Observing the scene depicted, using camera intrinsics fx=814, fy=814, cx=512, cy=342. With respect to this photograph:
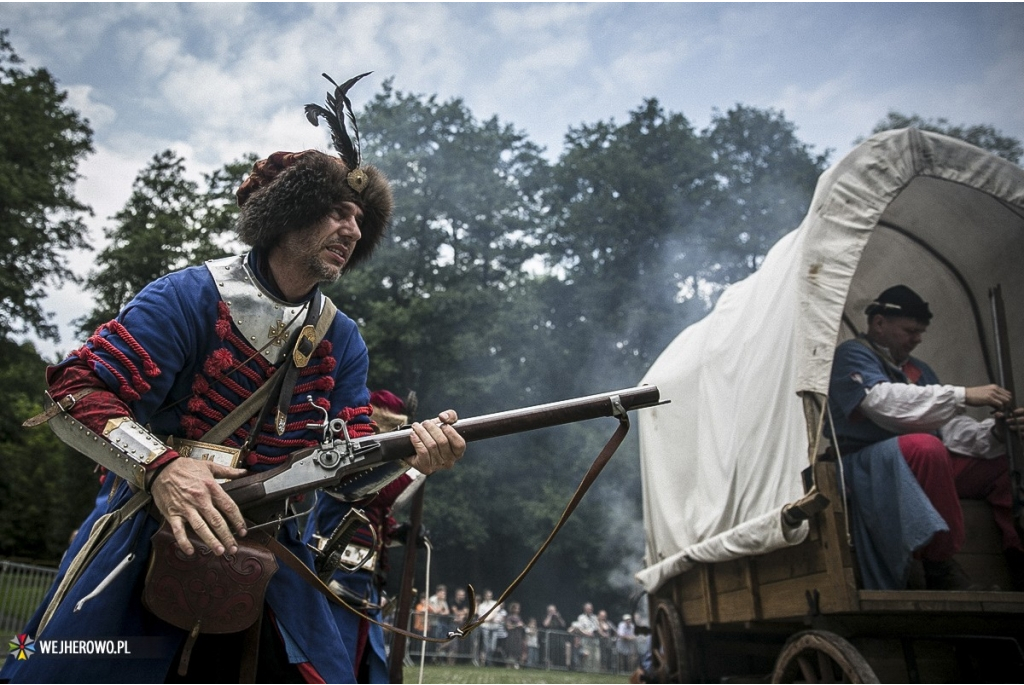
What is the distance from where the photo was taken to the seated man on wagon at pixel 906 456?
175 inches

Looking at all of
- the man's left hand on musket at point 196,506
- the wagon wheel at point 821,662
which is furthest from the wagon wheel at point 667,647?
the man's left hand on musket at point 196,506

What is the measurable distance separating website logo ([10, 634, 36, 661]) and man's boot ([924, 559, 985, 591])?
14.4ft

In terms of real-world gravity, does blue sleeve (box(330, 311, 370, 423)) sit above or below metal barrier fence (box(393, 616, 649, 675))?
above

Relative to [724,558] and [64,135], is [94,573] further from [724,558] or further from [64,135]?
[64,135]

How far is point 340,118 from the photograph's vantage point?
112 inches

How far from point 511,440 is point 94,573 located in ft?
83.8

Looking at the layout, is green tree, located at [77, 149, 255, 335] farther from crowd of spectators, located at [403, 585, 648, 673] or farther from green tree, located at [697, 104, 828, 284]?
green tree, located at [697, 104, 828, 284]

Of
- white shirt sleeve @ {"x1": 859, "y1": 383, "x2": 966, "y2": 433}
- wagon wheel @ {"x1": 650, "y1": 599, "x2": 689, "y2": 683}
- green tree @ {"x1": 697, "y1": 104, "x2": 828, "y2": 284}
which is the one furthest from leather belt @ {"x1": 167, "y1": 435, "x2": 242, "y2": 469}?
green tree @ {"x1": 697, "y1": 104, "x2": 828, "y2": 284}

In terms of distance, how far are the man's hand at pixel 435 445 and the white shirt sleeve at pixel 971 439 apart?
3.79 m

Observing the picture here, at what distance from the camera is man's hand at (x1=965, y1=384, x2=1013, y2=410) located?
4.61 meters

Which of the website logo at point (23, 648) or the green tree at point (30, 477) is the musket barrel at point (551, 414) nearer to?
the website logo at point (23, 648)

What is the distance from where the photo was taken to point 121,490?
2.53 meters

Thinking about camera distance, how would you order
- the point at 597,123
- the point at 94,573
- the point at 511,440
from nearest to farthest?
the point at 94,573 → the point at 511,440 → the point at 597,123

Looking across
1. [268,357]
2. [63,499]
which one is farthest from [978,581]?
[63,499]
